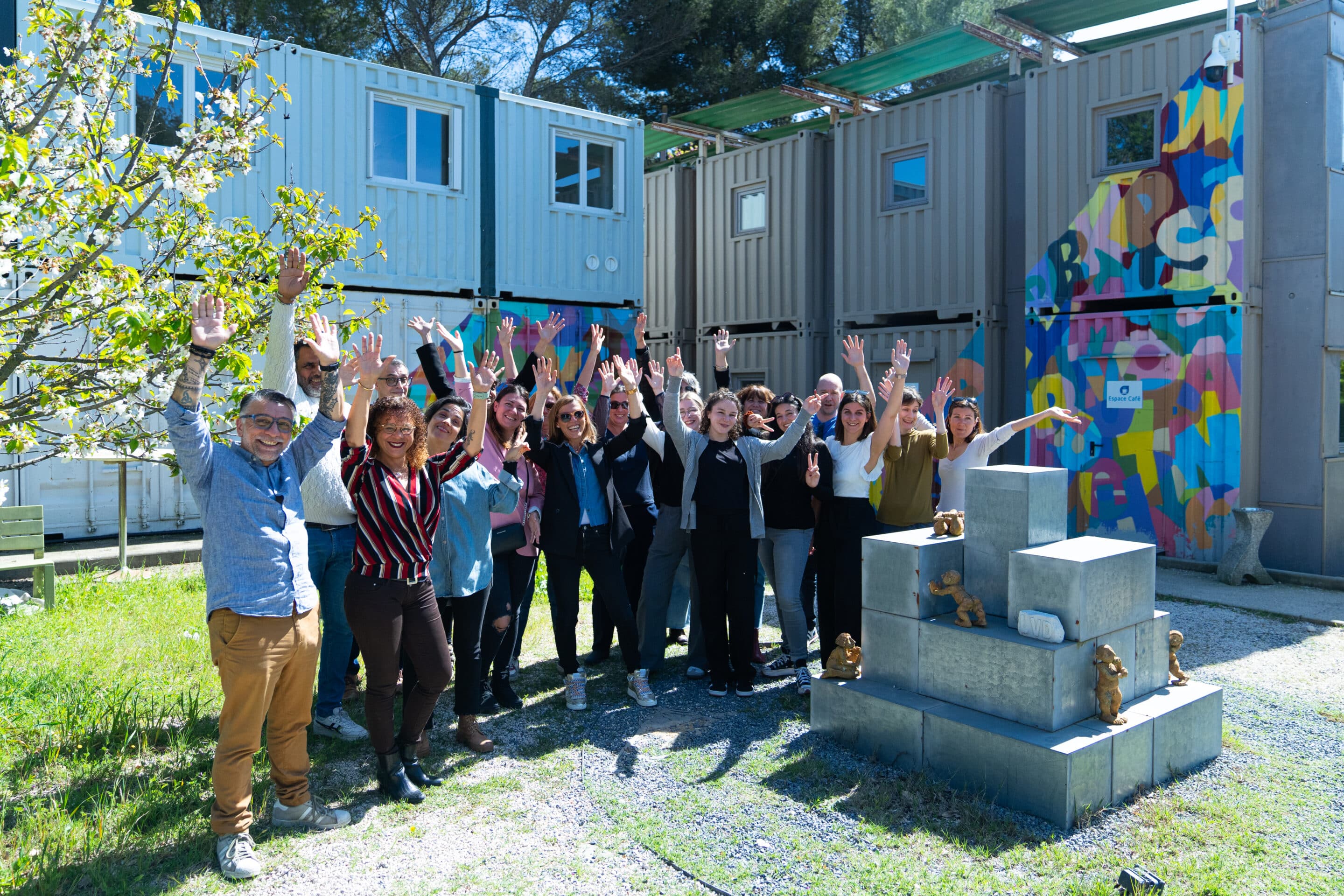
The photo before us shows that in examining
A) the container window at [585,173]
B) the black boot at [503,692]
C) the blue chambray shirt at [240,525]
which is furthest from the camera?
the container window at [585,173]

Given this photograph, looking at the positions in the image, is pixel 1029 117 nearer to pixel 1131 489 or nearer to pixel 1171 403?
pixel 1171 403

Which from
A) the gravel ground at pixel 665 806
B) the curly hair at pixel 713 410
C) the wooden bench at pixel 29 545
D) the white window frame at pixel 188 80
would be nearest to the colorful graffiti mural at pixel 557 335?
the white window frame at pixel 188 80

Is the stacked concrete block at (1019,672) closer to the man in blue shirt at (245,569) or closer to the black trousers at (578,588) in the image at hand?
the black trousers at (578,588)

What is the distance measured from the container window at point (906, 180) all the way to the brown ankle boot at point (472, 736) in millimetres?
9696

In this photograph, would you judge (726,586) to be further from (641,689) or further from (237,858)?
(237,858)

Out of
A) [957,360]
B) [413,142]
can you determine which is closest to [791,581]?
[957,360]

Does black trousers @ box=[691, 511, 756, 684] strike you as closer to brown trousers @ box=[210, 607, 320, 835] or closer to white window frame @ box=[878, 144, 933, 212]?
brown trousers @ box=[210, 607, 320, 835]

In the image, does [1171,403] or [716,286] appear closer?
[1171,403]

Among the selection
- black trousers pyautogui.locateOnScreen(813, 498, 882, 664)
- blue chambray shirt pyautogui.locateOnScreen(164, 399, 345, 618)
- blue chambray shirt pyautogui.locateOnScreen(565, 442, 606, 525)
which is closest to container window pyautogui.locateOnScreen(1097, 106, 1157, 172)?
black trousers pyautogui.locateOnScreen(813, 498, 882, 664)

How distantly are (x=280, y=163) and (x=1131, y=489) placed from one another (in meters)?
9.66

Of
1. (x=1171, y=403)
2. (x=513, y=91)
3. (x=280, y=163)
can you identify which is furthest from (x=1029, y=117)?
(x=513, y=91)

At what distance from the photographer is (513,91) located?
71.6ft

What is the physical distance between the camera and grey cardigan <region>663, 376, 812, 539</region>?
5.88m

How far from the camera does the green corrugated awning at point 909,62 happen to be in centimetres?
1208
